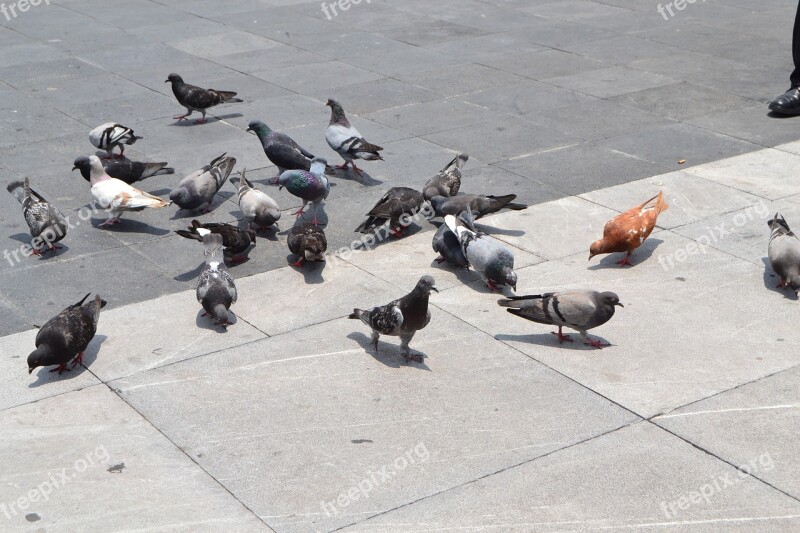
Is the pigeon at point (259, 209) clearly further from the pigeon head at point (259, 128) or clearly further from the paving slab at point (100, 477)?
the paving slab at point (100, 477)

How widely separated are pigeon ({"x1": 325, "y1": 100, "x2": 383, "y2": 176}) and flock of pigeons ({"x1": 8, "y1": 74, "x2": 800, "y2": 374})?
0.01 metres

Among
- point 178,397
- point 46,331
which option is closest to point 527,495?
point 178,397

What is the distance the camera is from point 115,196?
9.60 m

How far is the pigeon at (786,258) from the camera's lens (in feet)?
27.5

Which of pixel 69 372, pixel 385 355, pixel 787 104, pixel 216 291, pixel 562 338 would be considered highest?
pixel 787 104

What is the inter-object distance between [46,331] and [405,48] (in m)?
10.0

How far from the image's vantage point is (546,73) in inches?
575

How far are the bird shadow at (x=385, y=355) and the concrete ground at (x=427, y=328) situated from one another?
0.10 feet

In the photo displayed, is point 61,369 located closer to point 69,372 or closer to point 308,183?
point 69,372

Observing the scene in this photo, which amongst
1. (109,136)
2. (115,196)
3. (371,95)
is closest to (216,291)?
(115,196)

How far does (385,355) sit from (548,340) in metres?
1.29

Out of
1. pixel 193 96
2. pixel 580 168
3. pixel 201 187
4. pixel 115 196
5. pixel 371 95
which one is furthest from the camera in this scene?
pixel 371 95

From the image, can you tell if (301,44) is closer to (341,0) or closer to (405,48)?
(405,48)

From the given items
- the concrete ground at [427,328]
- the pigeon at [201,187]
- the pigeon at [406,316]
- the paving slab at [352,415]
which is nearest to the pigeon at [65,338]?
the concrete ground at [427,328]
